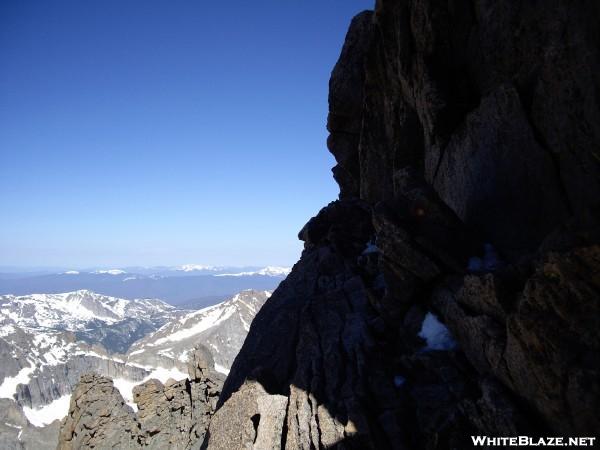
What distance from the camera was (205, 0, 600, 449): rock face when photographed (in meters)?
12.2

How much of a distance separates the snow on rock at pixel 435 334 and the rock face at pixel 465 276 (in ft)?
0.25

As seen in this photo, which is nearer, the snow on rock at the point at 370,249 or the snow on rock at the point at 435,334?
the snow on rock at the point at 435,334

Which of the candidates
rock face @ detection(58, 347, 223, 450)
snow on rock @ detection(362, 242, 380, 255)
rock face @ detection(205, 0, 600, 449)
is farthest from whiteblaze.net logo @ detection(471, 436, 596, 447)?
rock face @ detection(58, 347, 223, 450)

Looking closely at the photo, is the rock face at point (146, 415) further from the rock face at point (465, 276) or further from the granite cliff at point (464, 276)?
the rock face at point (465, 276)

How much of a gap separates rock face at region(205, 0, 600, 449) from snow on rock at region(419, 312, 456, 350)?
→ 0.25 ft

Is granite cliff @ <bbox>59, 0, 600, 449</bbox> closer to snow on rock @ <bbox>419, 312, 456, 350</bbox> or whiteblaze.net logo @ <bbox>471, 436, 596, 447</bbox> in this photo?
snow on rock @ <bbox>419, 312, 456, 350</bbox>

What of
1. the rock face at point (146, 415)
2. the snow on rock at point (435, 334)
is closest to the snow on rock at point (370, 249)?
the snow on rock at point (435, 334)

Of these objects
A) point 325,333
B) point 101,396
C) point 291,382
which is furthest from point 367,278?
point 101,396

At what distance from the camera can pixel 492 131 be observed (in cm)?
2059

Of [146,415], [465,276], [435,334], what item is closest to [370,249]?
[435,334]

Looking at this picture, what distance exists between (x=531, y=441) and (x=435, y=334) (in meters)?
8.47

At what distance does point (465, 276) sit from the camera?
679 inches

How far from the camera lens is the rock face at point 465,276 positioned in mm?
12188

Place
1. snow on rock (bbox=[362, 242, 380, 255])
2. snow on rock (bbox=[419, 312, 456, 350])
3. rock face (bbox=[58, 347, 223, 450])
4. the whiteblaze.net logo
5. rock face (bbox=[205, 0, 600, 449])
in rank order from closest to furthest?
the whiteblaze.net logo
rock face (bbox=[205, 0, 600, 449])
snow on rock (bbox=[419, 312, 456, 350])
snow on rock (bbox=[362, 242, 380, 255])
rock face (bbox=[58, 347, 223, 450])
